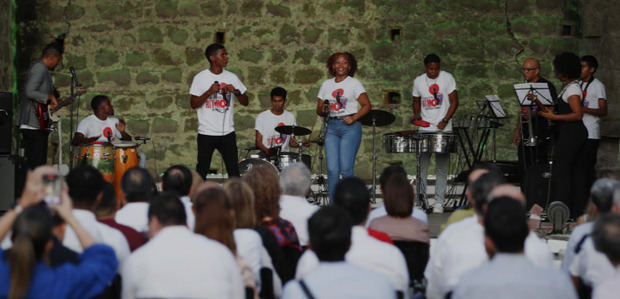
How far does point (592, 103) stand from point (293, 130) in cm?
302

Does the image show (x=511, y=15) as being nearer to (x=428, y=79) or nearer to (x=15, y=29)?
(x=428, y=79)

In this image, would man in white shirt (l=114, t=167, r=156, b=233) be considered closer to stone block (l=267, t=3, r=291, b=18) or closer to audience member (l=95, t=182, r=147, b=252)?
audience member (l=95, t=182, r=147, b=252)

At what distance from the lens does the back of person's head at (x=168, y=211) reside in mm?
3316

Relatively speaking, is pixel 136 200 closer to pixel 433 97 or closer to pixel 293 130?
pixel 293 130

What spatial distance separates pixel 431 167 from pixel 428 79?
1.95 metres

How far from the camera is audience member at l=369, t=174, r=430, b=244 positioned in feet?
14.6

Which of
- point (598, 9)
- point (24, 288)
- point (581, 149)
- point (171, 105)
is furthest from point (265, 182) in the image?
point (171, 105)

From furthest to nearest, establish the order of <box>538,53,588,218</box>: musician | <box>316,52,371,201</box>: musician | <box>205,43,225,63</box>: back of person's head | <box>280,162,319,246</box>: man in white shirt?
<box>205,43,225,63</box>: back of person's head, <box>316,52,371,201</box>: musician, <box>538,53,588,218</box>: musician, <box>280,162,319,246</box>: man in white shirt

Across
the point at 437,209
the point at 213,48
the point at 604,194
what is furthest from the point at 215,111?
the point at 604,194

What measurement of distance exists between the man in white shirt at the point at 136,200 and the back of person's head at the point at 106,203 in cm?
22

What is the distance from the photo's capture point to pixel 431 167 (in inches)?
425

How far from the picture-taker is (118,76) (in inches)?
430

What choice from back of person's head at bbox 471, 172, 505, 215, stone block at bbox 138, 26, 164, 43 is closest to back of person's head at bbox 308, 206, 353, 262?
back of person's head at bbox 471, 172, 505, 215

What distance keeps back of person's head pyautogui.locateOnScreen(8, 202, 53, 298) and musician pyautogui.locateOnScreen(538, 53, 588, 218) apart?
5.51 meters
